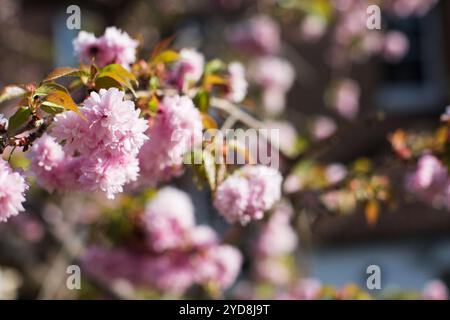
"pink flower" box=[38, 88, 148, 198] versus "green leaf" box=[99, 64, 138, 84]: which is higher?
"green leaf" box=[99, 64, 138, 84]

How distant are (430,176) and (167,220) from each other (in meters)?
0.98

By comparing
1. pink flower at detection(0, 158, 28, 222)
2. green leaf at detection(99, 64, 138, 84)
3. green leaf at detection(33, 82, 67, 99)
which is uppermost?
green leaf at detection(99, 64, 138, 84)

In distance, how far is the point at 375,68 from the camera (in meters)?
7.67

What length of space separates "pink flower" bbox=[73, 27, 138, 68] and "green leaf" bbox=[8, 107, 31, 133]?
360 millimetres

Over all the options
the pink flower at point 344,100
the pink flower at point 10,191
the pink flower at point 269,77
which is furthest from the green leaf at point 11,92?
the pink flower at point 344,100

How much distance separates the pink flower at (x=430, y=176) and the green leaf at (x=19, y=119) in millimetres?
1327

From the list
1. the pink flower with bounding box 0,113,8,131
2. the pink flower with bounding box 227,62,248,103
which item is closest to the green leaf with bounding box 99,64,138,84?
the pink flower with bounding box 0,113,8,131

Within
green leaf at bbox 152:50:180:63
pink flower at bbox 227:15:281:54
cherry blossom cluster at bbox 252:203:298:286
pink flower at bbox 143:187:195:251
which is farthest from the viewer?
pink flower at bbox 227:15:281:54

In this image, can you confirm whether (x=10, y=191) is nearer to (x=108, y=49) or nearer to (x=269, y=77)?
(x=108, y=49)

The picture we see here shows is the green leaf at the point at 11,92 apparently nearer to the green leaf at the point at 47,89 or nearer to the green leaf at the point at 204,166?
the green leaf at the point at 47,89

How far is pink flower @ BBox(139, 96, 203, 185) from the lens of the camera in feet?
5.05

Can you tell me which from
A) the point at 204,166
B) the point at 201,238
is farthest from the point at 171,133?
the point at 201,238

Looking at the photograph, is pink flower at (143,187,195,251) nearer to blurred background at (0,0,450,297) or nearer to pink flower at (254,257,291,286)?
pink flower at (254,257,291,286)
